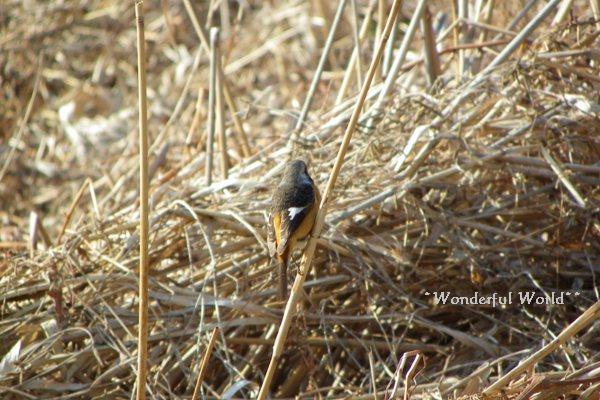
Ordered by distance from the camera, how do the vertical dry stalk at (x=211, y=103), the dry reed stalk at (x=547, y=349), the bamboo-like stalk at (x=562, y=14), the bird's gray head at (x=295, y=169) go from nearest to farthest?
1. the dry reed stalk at (x=547, y=349)
2. the bird's gray head at (x=295, y=169)
3. the bamboo-like stalk at (x=562, y=14)
4. the vertical dry stalk at (x=211, y=103)

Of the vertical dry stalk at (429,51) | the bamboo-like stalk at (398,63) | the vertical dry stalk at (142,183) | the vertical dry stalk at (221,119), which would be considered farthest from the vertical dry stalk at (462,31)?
the vertical dry stalk at (142,183)

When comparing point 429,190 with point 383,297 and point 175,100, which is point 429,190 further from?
point 175,100

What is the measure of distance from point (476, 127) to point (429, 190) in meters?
0.36

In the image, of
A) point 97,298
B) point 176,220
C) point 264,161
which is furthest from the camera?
point 264,161

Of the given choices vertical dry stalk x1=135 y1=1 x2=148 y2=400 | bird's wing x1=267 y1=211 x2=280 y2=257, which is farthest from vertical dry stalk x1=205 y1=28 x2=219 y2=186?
vertical dry stalk x1=135 y1=1 x2=148 y2=400

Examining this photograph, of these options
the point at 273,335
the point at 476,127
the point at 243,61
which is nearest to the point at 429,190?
the point at 476,127

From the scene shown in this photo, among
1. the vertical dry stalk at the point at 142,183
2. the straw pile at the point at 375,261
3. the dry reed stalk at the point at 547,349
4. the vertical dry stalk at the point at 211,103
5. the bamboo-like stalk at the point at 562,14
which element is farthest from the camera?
the vertical dry stalk at the point at 211,103

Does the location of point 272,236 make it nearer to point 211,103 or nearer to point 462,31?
point 211,103

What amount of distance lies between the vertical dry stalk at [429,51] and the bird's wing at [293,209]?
5.35ft

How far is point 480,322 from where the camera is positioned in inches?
167

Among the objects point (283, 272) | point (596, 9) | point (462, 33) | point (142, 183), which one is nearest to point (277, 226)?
point (283, 272)

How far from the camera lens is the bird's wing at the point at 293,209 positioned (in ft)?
10.7

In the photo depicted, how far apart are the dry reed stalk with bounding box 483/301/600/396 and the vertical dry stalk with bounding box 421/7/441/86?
202 cm

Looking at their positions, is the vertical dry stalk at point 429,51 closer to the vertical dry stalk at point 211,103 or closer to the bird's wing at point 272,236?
the vertical dry stalk at point 211,103
